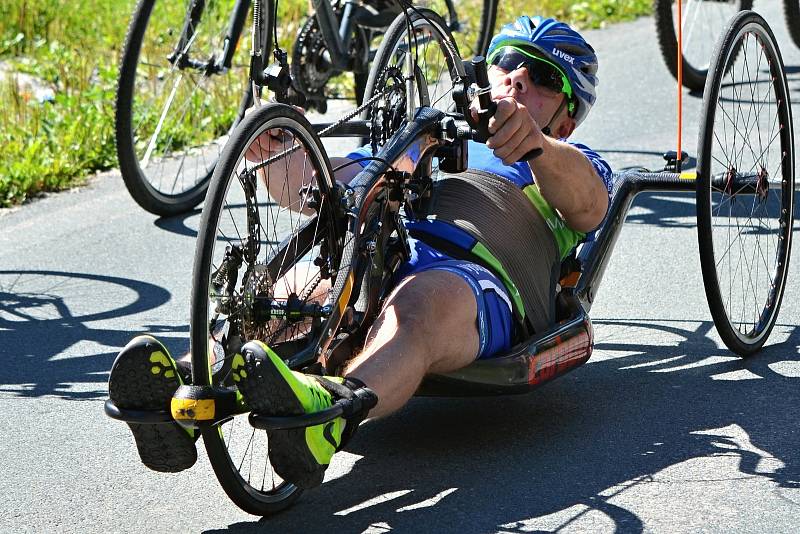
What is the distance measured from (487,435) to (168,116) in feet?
11.7

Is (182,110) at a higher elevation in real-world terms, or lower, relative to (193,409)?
higher

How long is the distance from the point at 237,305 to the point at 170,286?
2.09 metres

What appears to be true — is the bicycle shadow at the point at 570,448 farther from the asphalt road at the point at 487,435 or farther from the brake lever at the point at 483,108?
the brake lever at the point at 483,108

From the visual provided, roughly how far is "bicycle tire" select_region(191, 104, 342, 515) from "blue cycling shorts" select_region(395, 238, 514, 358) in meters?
0.30

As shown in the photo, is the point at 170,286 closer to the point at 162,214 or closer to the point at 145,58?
the point at 162,214

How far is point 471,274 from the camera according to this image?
3371 mm

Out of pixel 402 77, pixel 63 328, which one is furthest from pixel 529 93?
pixel 63 328

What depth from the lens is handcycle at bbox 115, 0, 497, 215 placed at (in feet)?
17.8

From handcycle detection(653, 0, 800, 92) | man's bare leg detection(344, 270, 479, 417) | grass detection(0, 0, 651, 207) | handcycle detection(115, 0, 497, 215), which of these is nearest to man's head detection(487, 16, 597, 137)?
man's bare leg detection(344, 270, 479, 417)

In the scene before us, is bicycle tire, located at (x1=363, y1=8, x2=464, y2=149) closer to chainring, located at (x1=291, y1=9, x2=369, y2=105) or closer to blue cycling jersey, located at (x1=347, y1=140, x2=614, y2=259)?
blue cycling jersey, located at (x1=347, y1=140, x2=614, y2=259)

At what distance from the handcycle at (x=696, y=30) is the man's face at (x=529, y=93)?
11.4ft

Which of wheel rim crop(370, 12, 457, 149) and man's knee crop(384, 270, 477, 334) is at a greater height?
wheel rim crop(370, 12, 457, 149)

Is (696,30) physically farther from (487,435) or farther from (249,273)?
(249,273)

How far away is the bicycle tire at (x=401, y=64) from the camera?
361cm
